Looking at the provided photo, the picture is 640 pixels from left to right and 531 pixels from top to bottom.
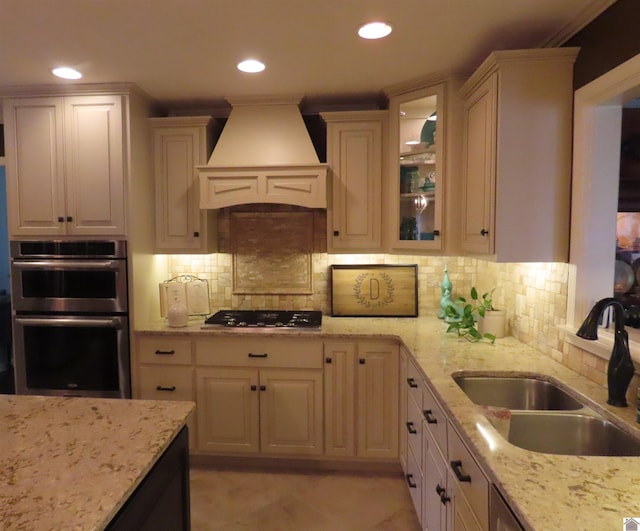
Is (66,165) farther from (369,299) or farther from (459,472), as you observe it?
(459,472)

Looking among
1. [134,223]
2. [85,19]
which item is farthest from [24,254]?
[85,19]

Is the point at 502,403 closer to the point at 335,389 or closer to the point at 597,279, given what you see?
the point at 597,279

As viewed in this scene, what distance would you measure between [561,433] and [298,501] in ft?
5.03

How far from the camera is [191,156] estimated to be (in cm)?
285

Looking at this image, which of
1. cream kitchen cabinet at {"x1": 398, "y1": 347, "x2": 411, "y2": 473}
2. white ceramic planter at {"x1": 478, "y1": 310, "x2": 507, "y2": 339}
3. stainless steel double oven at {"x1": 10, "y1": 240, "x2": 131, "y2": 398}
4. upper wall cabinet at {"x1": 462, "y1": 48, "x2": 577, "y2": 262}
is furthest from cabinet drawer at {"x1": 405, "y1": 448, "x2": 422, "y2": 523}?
stainless steel double oven at {"x1": 10, "y1": 240, "x2": 131, "y2": 398}

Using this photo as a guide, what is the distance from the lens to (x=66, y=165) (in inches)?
104

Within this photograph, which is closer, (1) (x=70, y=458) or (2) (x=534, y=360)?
(1) (x=70, y=458)

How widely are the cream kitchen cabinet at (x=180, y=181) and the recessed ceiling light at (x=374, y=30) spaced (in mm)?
1310

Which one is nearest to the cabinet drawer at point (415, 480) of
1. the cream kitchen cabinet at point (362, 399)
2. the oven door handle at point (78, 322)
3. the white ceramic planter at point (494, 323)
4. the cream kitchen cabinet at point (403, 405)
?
the cream kitchen cabinet at point (403, 405)

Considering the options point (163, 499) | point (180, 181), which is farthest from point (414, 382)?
point (180, 181)

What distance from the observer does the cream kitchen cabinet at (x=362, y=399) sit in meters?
2.57

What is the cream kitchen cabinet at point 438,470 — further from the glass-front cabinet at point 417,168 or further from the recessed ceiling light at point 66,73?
the recessed ceiling light at point 66,73

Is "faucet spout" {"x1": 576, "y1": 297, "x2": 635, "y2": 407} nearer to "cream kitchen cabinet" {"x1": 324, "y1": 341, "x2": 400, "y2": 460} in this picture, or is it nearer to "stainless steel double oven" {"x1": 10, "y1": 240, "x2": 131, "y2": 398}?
"cream kitchen cabinet" {"x1": 324, "y1": 341, "x2": 400, "y2": 460}

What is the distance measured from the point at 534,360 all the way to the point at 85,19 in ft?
8.31
